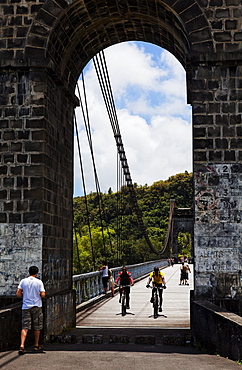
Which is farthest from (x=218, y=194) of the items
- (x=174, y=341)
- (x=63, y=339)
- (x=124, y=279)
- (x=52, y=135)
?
(x=124, y=279)

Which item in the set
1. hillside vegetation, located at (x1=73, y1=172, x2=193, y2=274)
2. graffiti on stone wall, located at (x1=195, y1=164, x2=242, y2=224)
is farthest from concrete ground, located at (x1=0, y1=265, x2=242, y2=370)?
hillside vegetation, located at (x1=73, y1=172, x2=193, y2=274)

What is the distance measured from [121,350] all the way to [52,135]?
3.79m

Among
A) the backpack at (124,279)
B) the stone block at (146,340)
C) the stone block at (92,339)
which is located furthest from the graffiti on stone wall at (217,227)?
the backpack at (124,279)

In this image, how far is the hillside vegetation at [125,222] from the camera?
126ft

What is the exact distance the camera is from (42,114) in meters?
9.12

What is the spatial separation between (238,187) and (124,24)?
4.23m

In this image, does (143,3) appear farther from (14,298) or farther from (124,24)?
(14,298)

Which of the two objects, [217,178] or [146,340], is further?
[217,178]

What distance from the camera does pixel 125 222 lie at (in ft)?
153

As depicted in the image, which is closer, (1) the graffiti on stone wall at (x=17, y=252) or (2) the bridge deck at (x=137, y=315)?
(1) the graffiti on stone wall at (x=17, y=252)

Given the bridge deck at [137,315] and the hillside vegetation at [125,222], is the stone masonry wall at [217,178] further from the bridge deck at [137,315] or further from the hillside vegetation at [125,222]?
the hillside vegetation at [125,222]

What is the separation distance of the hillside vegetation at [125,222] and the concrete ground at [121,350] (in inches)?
777

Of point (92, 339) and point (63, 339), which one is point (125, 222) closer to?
point (63, 339)

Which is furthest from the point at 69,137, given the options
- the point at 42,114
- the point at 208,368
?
the point at 208,368
